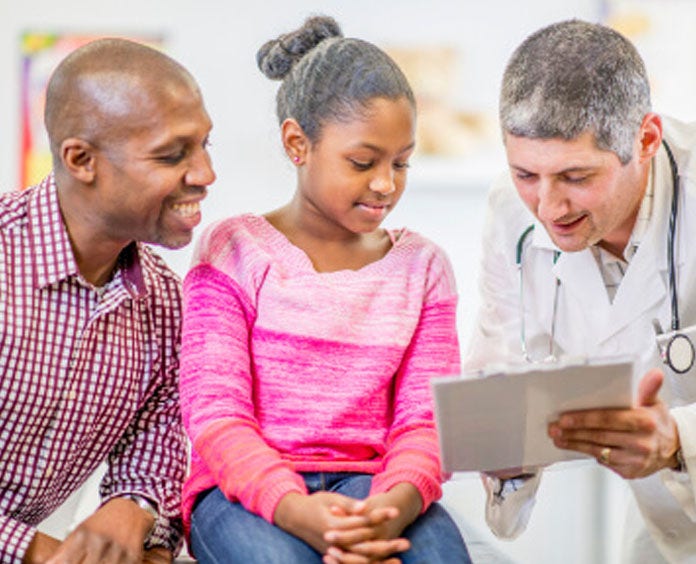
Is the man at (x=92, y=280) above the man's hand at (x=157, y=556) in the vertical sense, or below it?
above

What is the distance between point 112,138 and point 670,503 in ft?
3.90

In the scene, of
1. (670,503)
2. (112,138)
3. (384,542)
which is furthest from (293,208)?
Result: (670,503)

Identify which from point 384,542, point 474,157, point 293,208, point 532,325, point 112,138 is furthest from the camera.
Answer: point 474,157

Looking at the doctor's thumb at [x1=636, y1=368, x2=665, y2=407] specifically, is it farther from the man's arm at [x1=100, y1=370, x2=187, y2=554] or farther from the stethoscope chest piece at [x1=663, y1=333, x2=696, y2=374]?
the man's arm at [x1=100, y1=370, x2=187, y2=554]

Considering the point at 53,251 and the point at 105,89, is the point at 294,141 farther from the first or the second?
the point at 53,251

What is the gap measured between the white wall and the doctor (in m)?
1.74

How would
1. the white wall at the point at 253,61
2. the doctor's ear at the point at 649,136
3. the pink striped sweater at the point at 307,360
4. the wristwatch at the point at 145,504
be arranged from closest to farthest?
1. the pink striped sweater at the point at 307,360
2. the wristwatch at the point at 145,504
3. the doctor's ear at the point at 649,136
4. the white wall at the point at 253,61

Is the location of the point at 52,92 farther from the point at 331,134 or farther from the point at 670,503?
the point at 670,503

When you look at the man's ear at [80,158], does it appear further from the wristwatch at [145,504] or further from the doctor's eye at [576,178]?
the doctor's eye at [576,178]

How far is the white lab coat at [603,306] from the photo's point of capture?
1903mm

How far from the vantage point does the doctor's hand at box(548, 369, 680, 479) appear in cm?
152

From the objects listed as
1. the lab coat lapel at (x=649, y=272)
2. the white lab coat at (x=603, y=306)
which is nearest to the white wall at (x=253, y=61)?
the white lab coat at (x=603, y=306)

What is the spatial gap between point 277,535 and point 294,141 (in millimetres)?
608

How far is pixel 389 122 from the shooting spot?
1.67 metres
